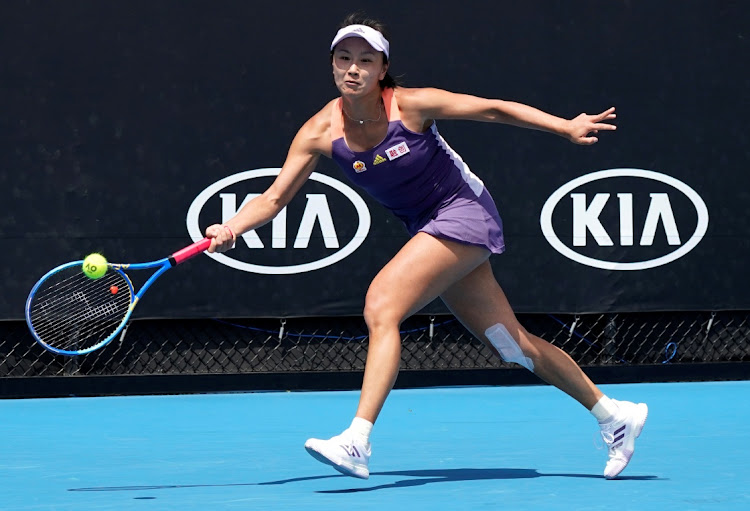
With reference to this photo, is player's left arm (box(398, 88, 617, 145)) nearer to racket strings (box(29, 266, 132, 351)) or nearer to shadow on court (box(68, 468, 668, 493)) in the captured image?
shadow on court (box(68, 468, 668, 493))

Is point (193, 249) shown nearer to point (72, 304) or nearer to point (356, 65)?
point (356, 65)

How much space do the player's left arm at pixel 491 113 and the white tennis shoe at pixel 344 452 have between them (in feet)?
3.23

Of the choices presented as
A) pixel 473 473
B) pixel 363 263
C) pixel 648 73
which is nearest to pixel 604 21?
pixel 648 73

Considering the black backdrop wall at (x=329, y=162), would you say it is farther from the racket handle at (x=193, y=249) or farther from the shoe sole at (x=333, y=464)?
the shoe sole at (x=333, y=464)

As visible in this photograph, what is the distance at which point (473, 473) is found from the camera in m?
3.92

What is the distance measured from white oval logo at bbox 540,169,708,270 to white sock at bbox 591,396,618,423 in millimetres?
2560

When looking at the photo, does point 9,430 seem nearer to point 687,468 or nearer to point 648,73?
point 687,468

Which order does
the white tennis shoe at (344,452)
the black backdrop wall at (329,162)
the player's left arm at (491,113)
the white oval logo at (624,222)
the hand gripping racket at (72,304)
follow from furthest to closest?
the white oval logo at (624,222)
the black backdrop wall at (329,162)
the hand gripping racket at (72,304)
the player's left arm at (491,113)
the white tennis shoe at (344,452)

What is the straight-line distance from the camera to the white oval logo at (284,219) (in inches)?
240

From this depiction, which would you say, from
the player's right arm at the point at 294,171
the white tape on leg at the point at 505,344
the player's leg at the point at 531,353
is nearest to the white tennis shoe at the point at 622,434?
the player's leg at the point at 531,353

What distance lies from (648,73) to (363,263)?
5.81ft

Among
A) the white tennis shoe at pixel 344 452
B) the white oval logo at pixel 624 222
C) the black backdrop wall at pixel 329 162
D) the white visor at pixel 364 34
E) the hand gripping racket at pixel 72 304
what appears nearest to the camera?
the white tennis shoe at pixel 344 452

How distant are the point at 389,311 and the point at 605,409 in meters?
0.78

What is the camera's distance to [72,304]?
543cm
